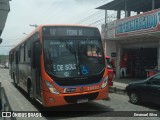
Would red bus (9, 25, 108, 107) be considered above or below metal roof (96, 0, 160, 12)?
below

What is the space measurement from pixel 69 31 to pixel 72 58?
3.33ft

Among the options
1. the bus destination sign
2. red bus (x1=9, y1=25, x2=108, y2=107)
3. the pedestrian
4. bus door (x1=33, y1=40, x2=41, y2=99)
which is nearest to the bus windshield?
red bus (x1=9, y1=25, x2=108, y2=107)

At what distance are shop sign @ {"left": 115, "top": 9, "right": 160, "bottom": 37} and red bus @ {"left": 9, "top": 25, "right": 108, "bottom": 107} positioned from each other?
8.58m

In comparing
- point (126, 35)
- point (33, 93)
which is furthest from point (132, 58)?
point (33, 93)

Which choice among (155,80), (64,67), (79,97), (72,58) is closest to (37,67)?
(64,67)

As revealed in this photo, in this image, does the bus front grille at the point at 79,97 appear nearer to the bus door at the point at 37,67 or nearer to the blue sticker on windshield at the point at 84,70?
the blue sticker on windshield at the point at 84,70

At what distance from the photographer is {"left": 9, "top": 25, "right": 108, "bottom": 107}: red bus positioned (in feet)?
29.0

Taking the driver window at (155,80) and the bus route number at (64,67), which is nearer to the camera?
the bus route number at (64,67)

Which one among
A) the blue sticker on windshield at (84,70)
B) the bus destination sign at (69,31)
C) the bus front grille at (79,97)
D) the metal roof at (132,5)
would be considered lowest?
the bus front grille at (79,97)

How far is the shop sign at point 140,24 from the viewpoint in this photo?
17.5m

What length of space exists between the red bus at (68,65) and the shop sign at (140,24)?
8.58 meters

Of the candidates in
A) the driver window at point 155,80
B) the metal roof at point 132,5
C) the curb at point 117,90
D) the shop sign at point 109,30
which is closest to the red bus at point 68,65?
the driver window at point 155,80

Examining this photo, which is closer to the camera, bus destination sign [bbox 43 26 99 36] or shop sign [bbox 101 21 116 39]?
bus destination sign [bbox 43 26 99 36]

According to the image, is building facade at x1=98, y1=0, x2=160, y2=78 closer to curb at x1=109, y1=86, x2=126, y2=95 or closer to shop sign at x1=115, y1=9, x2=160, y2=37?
shop sign at x1=115, y1=9, x2=160, y2=37
